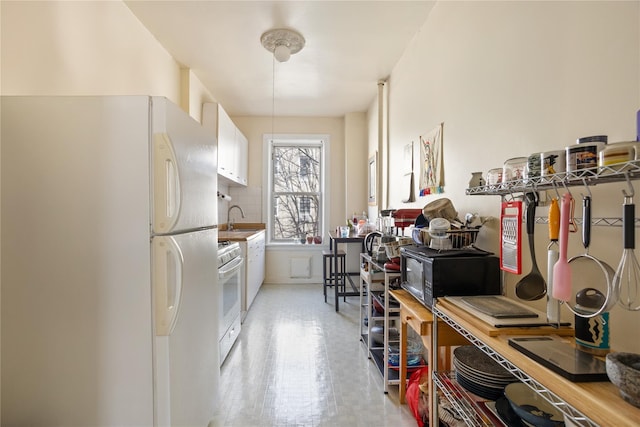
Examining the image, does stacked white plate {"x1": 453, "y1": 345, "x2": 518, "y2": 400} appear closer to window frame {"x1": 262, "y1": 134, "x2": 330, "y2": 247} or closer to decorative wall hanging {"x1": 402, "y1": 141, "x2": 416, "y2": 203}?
decorative wall hanging {"x1": 402, "y1": 141, "x2": 416, "y2": 203}

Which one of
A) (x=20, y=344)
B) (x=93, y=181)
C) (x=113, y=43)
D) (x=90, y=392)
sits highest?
(x=113, y=43)

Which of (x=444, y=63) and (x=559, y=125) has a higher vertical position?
(x=444, y=63)

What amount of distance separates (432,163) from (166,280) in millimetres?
1953

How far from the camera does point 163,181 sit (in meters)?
1.31

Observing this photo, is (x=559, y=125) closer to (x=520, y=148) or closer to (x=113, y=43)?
(x=520, y=148)

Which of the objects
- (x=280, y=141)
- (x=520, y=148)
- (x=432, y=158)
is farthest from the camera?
(x=280, y=141)

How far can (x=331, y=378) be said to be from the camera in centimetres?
234

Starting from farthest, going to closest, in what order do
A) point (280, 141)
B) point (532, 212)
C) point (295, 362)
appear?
point (280, 141)
point (295, 362)
point (532, 212)

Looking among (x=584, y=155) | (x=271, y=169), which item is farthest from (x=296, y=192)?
(x=584, y=155)

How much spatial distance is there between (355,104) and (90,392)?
4.38 m

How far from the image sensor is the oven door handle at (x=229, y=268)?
8.32 feet

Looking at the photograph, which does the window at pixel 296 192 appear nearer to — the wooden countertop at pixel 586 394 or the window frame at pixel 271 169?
the window frame at pixel 271 169

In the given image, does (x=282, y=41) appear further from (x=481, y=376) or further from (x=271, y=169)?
(x=481, y=376)

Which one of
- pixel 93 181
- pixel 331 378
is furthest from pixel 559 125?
pixel 331 378
